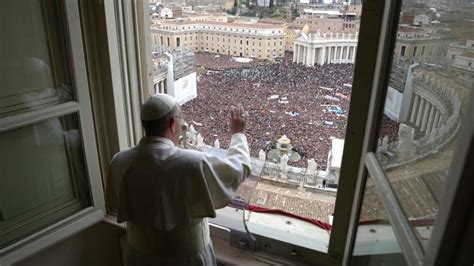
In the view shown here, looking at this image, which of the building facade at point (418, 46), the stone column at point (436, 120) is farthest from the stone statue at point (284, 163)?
the stone column at point (436, 120)

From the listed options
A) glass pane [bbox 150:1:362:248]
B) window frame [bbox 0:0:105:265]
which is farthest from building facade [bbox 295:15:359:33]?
window frame [bbox 0:0:105:265]

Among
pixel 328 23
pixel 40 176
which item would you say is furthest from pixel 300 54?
pixel 40 176

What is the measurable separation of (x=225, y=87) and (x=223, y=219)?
56 centimetres

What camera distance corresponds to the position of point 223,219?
4.79 feet

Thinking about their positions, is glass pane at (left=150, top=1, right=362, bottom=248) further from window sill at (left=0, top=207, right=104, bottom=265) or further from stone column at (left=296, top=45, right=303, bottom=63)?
window sill at (left=0, top=207, right=104, bottom=265)

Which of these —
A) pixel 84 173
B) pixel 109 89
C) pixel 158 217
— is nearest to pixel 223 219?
pixel 158 217

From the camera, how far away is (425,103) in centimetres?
69

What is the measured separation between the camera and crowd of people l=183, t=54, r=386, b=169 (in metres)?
1.22

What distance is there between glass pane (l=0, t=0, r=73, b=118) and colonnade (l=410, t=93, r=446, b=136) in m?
1.15

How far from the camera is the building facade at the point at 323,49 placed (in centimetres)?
113

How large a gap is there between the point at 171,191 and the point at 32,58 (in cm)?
69

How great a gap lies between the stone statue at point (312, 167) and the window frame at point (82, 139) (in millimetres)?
865

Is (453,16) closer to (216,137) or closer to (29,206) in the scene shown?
(216,137)

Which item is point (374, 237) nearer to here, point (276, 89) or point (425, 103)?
point (425, 103)
